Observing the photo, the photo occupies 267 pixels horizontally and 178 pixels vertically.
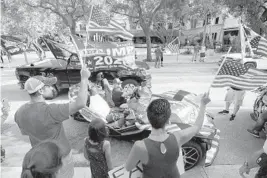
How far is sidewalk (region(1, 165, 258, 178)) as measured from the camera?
12.6ft

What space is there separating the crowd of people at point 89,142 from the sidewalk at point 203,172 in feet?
4.29

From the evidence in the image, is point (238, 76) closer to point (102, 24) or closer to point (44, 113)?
point (102, 24)

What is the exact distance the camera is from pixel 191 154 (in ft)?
12.7

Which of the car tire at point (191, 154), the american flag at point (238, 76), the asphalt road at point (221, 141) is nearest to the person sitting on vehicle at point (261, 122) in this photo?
the asphalt road at point (221, 141)

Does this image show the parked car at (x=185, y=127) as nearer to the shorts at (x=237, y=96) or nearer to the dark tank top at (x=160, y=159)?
the shorts at (x=237, y=96)

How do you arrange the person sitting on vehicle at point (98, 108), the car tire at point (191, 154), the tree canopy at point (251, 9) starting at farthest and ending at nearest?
the tree canopy at point (251, 9) → the person sitting on vehicle at point (98, 108) → the car tire at point (191, 154)

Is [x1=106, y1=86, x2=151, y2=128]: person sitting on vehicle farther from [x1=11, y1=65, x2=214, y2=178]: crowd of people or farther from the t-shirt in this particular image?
the t-shirt

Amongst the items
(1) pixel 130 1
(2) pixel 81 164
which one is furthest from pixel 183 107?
(1) pixel 130 1

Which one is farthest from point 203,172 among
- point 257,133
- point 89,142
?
point 89,142

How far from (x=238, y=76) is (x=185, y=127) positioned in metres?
1.20

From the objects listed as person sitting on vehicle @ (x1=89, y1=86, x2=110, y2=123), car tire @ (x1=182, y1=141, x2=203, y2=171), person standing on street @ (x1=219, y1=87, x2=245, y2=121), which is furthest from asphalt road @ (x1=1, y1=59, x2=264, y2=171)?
person sitting on vehicle @ (x1=89, y1=86, x2=110, y2=123)

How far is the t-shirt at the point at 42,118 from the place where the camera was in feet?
7.96

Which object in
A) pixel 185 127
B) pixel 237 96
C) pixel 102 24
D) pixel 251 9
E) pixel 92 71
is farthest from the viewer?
pixel 251 9

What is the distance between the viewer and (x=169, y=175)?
204cm
